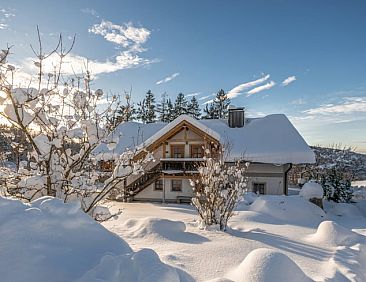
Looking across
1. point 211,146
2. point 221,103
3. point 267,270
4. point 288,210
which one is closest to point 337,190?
point 288,210

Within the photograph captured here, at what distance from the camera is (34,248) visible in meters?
2.59

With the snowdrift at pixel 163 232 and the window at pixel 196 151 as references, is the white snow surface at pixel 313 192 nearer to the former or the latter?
the window at pixel 196 151

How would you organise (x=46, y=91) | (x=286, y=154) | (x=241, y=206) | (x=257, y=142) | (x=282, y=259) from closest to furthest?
1. (x=46, y=91)
2. (x=282, y=259)
3. (x=241, y=206)
4. (x=286, y=154)
5. (x=257, y=142)

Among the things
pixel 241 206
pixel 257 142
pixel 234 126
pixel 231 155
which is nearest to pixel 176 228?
pixel 241 206

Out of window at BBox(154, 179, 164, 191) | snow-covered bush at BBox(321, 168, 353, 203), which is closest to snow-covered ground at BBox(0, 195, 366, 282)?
snow-covered bush at BBox(321, 168, 353, 203)

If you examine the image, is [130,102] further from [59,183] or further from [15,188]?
[15,188]

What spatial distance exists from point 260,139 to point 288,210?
7.11 metres

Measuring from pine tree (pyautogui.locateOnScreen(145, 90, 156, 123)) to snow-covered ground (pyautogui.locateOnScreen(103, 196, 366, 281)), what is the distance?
92.2 feet

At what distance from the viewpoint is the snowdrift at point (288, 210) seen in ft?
41.5

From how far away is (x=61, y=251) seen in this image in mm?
2697

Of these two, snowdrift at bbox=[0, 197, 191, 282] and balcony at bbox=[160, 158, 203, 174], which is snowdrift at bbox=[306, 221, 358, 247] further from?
balcony at bbox=[160, 158, 203, 174]

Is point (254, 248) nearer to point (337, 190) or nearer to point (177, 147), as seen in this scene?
point (177, 147)

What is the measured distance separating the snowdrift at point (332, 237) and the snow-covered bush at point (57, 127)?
19.8ft

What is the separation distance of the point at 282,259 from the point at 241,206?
33.9ft
